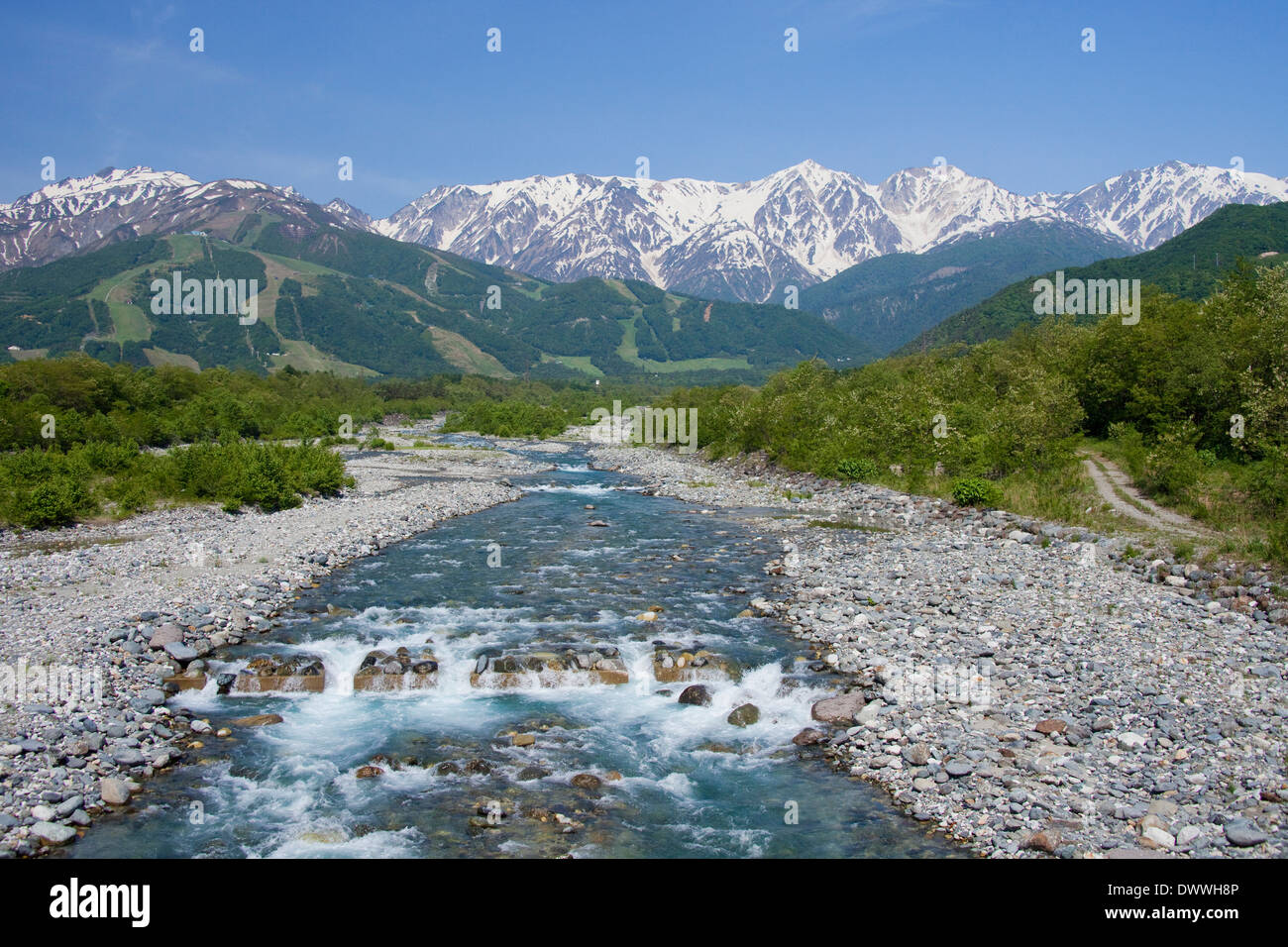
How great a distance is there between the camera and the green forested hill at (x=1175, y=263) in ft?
514

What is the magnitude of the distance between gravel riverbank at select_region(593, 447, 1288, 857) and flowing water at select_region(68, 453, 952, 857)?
43.2 inches

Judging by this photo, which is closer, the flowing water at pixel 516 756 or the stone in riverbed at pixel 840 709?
the flowing water at pixel 516 756

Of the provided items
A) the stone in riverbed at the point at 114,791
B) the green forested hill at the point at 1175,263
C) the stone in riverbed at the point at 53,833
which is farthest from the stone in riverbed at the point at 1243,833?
the green forested hill at the point at 1175,263

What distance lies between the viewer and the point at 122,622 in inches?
714

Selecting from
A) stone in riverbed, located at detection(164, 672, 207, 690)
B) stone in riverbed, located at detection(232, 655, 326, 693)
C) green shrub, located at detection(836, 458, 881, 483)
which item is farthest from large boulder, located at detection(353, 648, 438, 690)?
green shrub, located at detection(836, 458, 881, 483)

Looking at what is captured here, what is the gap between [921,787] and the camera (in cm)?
1152

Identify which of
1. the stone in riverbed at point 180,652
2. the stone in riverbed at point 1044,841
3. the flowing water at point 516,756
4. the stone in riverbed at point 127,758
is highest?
the stone in riverbed at point 180,652

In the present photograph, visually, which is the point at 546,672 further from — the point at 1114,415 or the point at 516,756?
the point at 1114,415

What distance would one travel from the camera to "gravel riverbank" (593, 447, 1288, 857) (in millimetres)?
10031

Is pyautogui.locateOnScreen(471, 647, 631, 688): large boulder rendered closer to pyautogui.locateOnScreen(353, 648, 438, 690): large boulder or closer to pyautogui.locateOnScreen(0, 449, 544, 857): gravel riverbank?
pyautogui.locateOnScreen(353, 648, 438, 690): large boulder

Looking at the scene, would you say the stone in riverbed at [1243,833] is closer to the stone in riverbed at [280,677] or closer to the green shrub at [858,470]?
the stone in riverbed at [280,677]

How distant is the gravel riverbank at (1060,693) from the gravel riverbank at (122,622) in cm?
1210
